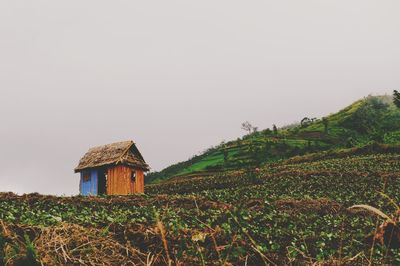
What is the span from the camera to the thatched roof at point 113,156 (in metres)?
30.6

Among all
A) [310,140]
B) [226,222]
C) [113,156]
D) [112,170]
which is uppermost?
[310,140]

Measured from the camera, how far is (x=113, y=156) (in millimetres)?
30859

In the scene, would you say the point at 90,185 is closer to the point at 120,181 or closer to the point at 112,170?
the point at 112,170

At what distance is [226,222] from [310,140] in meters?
42.5

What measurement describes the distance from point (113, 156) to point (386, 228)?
1180 inches

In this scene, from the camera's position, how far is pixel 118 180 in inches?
1200

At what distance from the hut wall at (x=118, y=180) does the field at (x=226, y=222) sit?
4522 mm

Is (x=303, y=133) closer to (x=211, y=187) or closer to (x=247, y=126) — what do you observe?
(x=247, y=126)

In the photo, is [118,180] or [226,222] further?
[118,180]

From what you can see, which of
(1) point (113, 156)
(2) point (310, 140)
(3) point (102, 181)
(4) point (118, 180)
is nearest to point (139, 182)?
(4) point (118, 180)

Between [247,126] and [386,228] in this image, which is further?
[247,126]

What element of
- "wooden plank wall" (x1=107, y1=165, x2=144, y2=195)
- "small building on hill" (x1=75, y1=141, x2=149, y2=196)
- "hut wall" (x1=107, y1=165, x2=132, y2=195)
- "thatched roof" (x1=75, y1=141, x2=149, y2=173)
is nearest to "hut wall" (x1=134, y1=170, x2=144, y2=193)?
"small building on hill" (x1=75, y1=141, x2=149, y2=196)

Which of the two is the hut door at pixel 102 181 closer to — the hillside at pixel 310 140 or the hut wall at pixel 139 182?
the hut wall at pixel 139 182

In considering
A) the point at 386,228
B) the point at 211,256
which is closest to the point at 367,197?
the point at 211,256
